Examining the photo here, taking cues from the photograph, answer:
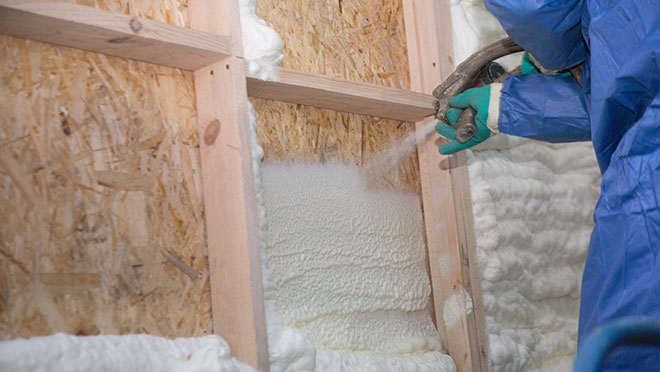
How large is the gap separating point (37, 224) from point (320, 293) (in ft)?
2.18

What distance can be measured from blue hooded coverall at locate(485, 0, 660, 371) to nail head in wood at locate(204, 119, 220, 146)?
0.60 m

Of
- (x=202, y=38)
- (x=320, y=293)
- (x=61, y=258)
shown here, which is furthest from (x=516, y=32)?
(x=61, y=258)

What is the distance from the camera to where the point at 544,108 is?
57.2 inches

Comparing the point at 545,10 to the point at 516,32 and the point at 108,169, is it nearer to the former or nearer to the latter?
the point at 516,32

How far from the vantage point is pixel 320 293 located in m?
1.61

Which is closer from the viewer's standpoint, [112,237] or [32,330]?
[32,330]

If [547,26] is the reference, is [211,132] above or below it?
below

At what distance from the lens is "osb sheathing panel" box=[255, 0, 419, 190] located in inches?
65.1

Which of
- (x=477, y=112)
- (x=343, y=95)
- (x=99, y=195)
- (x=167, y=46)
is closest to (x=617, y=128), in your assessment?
(x=477, y=112)

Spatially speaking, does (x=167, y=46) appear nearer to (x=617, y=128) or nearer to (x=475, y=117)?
(x=475, y=117)

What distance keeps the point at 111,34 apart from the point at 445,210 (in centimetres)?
100

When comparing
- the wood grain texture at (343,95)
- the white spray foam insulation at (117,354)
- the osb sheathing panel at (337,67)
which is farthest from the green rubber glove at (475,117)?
the white spray foam insulation at (117,354)

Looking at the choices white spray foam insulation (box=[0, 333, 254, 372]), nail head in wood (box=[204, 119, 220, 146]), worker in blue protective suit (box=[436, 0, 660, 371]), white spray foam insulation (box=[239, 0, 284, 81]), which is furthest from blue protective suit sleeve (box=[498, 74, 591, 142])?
white spray foam insulation (box=[0, 333, 254, 372])

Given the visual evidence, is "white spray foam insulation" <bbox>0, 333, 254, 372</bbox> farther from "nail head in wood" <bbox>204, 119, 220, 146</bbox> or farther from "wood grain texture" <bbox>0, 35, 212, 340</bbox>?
"nail head in wood" <bbox>204, 119, 220, 146</bbox>
